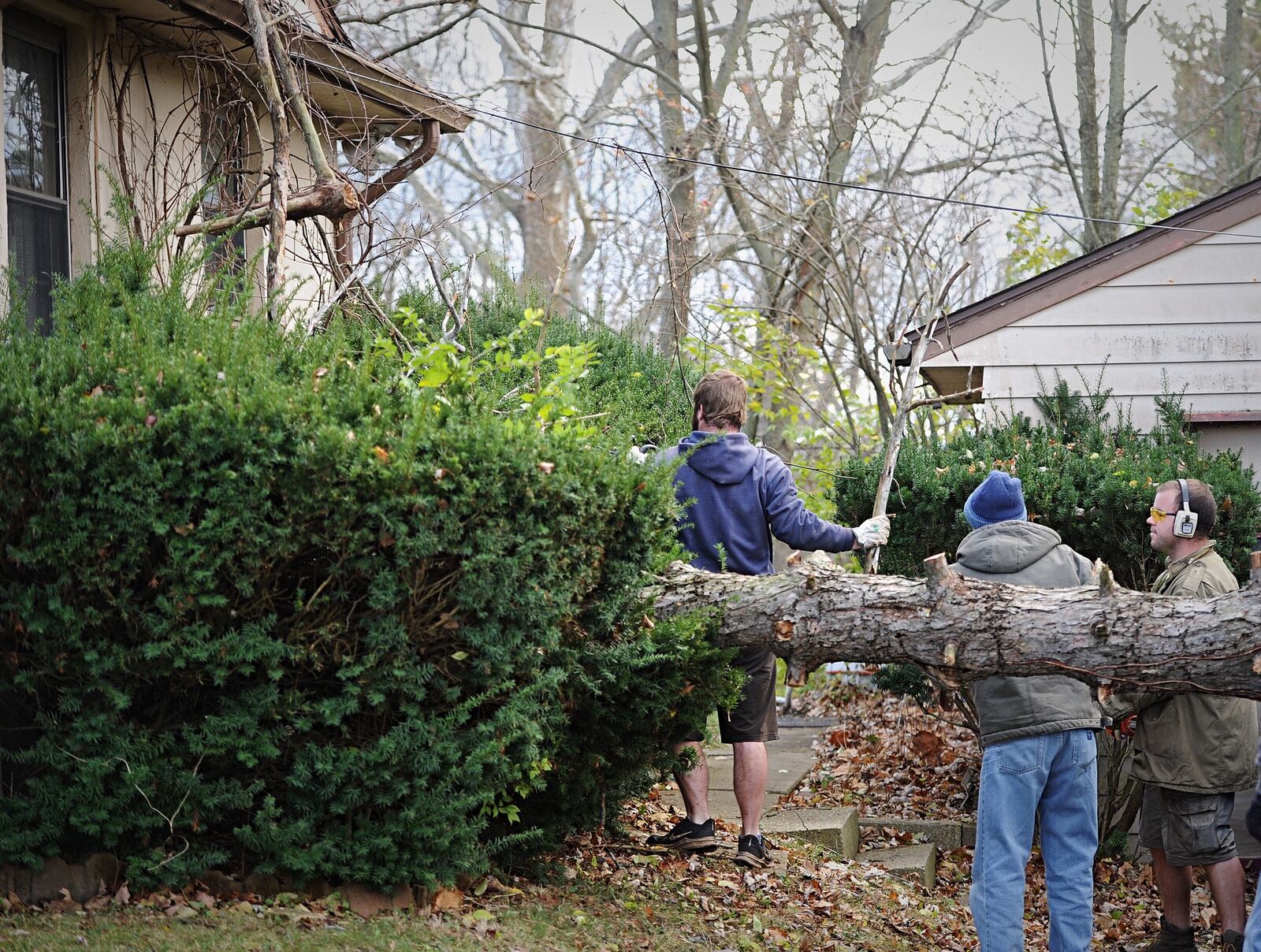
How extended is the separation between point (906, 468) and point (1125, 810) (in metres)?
2.66

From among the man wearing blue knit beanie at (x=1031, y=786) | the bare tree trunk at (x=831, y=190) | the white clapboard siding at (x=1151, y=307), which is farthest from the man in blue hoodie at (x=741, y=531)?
the bare tree trunk at (x=831, y=190)

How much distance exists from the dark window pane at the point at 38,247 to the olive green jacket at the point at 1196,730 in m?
6.20

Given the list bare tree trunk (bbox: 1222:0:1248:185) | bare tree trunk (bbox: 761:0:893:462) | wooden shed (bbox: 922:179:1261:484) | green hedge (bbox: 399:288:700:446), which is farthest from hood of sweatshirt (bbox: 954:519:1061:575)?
bare tree trunk (bbox: 1222:0:1248:185)

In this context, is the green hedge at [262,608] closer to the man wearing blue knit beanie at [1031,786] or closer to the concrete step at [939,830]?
the man wearing blue knit beanie at [1031,786]

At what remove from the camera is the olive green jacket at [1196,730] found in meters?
5.38

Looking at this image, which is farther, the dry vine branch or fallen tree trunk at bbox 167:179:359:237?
fallen tree trunk at bbox 167:179:359:237

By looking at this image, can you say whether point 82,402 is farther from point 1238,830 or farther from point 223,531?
point 1238,830

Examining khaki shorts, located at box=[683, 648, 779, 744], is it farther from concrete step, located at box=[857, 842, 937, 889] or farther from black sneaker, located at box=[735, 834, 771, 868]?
concrete step, located at box=[857, 842, 937, 889]

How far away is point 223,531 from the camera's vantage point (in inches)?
146

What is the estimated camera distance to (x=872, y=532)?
17.6 feet

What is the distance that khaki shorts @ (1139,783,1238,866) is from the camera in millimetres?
5418

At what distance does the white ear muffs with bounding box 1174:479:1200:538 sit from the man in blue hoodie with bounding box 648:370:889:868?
1.34 metres

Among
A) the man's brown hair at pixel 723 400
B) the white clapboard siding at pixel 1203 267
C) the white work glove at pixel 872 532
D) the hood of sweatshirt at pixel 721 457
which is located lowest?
the white work glove at pixel 872 532

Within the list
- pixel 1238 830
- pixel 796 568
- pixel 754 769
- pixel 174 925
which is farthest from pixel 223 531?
pixel 1238 830
